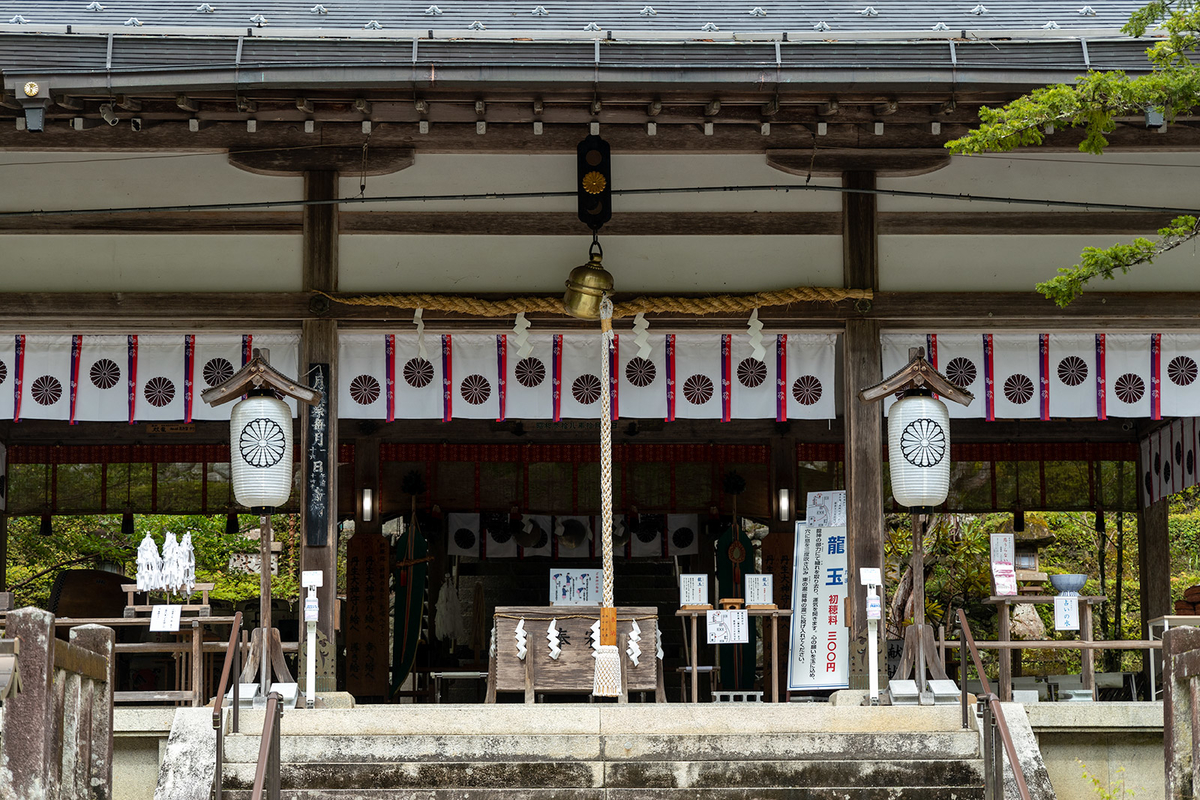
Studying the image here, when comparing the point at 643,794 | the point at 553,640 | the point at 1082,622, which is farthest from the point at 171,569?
the point at 1082,622

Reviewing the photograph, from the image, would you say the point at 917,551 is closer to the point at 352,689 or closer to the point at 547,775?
the point at 547,775

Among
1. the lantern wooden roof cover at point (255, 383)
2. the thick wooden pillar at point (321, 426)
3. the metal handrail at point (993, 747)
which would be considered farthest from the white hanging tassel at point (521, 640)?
the metal handrail at point (993, 747)

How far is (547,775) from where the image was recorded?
6.96 meters

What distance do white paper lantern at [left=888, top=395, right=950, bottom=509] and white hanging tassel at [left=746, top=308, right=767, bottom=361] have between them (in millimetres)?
1364

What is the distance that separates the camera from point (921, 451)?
842 cm

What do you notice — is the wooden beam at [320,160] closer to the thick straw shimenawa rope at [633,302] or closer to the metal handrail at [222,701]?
the thick straw shimenawa rope at [633,302]

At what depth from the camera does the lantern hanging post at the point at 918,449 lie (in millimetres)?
8344

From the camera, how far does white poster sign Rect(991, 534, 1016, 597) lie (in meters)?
9.21

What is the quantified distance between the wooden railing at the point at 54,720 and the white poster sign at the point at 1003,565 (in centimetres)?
608

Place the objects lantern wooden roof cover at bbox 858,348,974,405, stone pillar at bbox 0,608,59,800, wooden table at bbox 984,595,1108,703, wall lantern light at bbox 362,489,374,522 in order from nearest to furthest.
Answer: stone pillar at bbox 0,608,59,800 → lantern wooden roof cover at bbox 858,348,974,405 → wooden table at bbox 984,595,1108,703 → wall lantern light at bbox 362,489,374,522

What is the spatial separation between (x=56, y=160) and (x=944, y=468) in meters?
6.60

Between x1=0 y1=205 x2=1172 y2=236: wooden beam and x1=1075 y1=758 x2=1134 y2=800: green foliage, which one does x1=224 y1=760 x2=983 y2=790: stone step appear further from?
x1=0 y1=205 x2=1172 y2=236: wooden beam

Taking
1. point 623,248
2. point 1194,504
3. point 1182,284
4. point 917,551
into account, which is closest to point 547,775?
point 917,551

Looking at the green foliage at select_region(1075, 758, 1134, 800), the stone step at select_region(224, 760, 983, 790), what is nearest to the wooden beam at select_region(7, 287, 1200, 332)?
the green foliage at select_region(1075, 758, 1134, 800)
